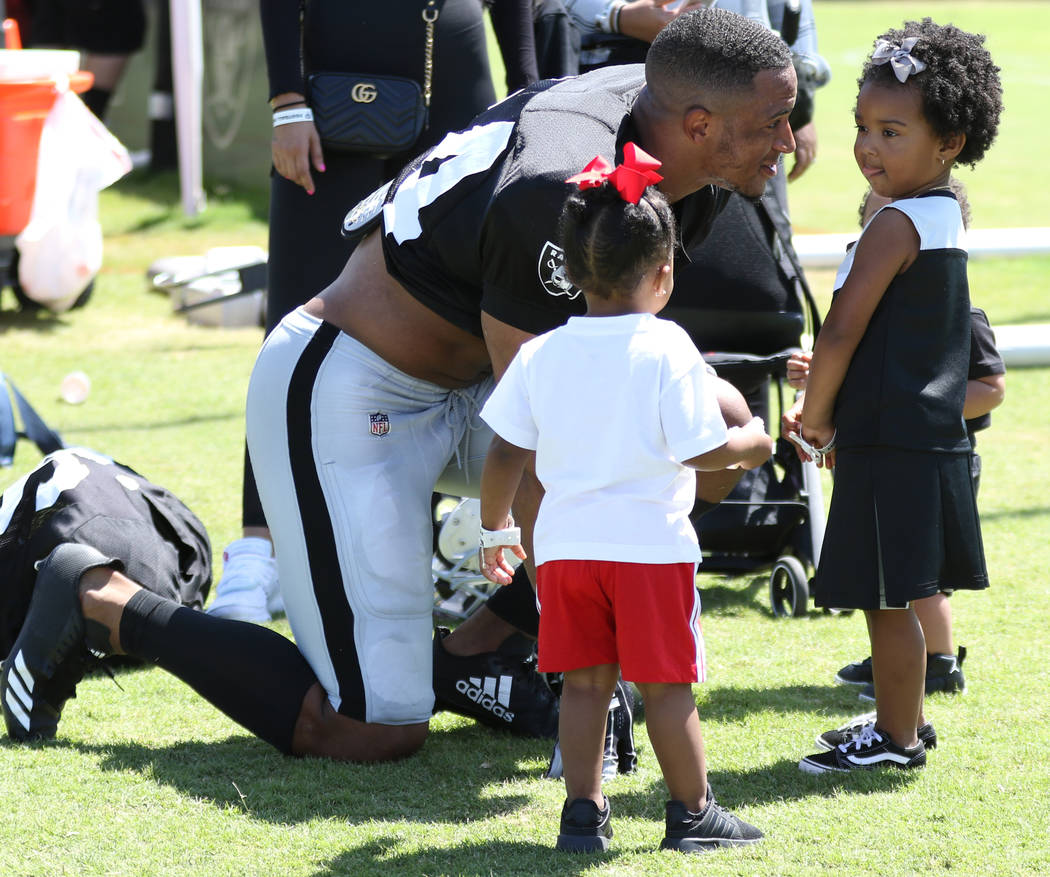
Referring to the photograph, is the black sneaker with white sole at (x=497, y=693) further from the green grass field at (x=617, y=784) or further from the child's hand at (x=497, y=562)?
the child's hand at (x=497, y=562)

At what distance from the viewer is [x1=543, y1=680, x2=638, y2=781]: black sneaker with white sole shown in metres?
2.74

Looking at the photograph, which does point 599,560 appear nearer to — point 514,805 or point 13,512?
point 514,805

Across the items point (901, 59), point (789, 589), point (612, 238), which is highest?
point (901, 59)

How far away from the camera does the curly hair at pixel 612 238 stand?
2273 millimetres

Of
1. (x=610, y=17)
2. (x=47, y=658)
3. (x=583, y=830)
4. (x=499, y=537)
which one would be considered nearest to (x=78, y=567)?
(x=47, y=658)

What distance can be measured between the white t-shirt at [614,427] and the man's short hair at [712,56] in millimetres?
486

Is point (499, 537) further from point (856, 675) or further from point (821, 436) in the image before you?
point (856, 675)

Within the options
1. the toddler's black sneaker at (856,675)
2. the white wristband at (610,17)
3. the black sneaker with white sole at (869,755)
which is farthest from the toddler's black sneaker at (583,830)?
the white wristband at (610,17)

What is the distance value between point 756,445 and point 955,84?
0.78 meters

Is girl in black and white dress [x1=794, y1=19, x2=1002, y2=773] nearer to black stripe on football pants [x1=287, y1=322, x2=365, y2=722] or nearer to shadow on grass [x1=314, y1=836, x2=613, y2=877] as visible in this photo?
shadow on grass [x1=314, y1=836, x2=613, y2=877]

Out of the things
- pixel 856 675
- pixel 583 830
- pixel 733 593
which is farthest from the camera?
pixel 733 593

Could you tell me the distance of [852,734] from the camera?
2746 millimetres

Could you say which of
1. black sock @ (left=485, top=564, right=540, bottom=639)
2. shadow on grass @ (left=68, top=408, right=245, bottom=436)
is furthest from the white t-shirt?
shadow on grass @ (left=68, top=408, right=245, bottom=436)

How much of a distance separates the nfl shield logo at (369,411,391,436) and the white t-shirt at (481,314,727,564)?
595mm
